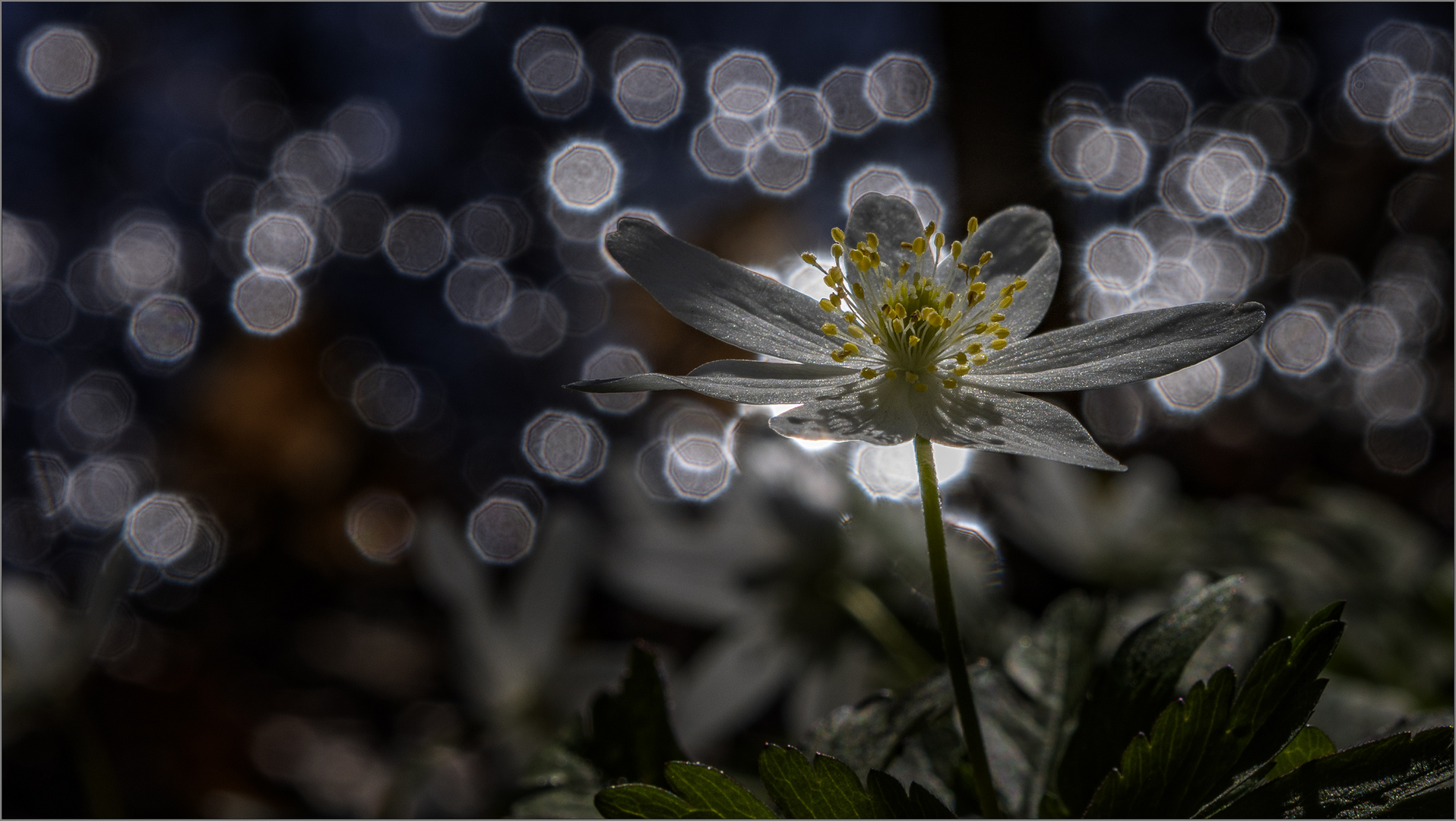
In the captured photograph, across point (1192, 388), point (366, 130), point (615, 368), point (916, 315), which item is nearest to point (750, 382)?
point (916, 315)

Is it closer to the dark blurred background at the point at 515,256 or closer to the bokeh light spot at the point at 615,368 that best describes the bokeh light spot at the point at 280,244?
the dark blurred background at the point at 515,256

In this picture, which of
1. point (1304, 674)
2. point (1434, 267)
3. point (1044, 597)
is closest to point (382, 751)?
point (1044, 597)

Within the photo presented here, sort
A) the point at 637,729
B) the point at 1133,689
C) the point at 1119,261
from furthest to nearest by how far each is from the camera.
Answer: the point at 1119,261 → the point at 637,729 → the point at 1133,689

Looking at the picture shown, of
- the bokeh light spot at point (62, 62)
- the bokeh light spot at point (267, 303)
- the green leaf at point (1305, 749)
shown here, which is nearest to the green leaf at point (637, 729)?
the green leaf at point (1305, 749)

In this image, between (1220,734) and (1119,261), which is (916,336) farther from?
(1119,261)

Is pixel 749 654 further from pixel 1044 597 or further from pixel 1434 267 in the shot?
pixel 1434 267

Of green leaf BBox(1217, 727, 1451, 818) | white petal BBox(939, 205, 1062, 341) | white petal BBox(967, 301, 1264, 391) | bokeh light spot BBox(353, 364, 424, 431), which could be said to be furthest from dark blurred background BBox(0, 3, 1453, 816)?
green leaf BBox(1217, 727, 1451, 818)
